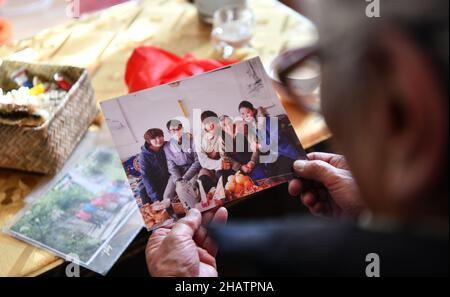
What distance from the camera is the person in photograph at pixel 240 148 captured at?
0.86 m

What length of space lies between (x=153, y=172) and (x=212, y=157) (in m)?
0.11

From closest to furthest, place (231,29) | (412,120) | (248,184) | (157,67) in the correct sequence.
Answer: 1. (412,120)
2. (248,184)
3. (157,67)
4. (231,29)

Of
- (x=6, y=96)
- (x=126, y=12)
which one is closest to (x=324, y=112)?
(x=6, y=96)

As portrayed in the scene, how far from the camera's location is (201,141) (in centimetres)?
87

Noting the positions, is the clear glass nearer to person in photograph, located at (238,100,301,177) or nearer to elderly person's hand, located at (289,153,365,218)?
person in photograph, located at (238,100,301,177)

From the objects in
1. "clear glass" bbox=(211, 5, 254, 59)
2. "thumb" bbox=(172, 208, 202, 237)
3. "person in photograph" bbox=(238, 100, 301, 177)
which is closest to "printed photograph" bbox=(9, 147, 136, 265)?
"thumb" bbox=(172, 208, 202, 237)

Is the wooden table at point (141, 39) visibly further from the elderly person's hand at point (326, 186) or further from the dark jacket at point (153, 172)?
the dark jacket at point (153, 172)

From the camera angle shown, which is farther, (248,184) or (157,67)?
(157,67)

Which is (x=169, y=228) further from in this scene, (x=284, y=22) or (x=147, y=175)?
(x=284, y=22)

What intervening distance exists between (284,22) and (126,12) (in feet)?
1.43

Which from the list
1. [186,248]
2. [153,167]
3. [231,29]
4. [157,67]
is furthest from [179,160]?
[231,29]

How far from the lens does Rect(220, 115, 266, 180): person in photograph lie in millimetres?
864

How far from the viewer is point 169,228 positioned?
82 cm

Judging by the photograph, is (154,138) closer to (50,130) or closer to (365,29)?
(50,130)
